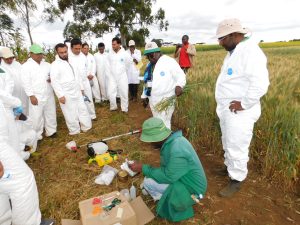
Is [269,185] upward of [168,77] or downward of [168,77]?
downward

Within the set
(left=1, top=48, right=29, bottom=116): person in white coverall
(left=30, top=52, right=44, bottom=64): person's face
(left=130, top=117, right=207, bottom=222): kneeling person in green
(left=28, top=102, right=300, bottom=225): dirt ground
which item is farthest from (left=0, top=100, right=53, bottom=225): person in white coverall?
(left=1, top=48, right=29, bottom=116): person in white coverall

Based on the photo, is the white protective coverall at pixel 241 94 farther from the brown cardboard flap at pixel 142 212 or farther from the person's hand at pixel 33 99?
the person's hand at pixel 33 99

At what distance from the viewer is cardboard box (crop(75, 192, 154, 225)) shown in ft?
8.27

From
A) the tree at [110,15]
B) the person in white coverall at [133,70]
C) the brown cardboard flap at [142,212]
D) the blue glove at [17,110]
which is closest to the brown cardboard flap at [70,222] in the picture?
the brown cardboard flap at [142,212]

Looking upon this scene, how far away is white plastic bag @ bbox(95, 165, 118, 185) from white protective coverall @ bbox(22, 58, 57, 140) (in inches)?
89.8

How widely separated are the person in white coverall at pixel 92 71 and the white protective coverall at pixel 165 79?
2.97 m

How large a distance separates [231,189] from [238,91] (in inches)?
54.5

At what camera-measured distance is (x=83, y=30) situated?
2738cm

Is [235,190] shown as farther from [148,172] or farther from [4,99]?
[4,99]

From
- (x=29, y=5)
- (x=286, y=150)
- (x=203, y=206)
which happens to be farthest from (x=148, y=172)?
(x=29, y=5)

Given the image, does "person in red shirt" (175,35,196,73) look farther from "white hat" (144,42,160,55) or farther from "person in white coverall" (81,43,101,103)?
"white hat" (144,42,160,55)

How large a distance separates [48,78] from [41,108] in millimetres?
674

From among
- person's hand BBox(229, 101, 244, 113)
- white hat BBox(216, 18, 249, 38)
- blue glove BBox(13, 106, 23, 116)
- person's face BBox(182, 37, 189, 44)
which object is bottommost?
blue glove BBox(13, 106, 23, 116)

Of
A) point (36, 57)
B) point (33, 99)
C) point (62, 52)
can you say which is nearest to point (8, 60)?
point (36, 57)
